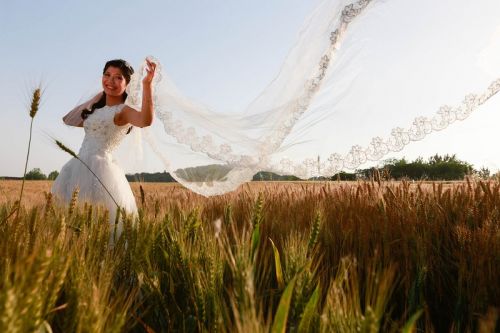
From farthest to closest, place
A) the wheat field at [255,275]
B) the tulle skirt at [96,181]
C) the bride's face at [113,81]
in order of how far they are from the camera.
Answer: the bride's face at [113,81]
the tulle skirt at [96,181]
the wheat field at [255,275]

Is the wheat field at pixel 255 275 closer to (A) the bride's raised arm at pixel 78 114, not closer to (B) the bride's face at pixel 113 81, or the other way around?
(B) the bride's face at pixel 113 81

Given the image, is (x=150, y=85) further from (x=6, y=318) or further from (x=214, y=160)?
(x=6, y=318)

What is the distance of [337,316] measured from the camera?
0.72 m

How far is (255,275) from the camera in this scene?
1.09 metres

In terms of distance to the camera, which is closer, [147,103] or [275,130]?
[275,130]

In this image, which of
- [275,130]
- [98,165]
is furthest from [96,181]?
[275,130]

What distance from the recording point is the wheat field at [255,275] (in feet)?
2.16

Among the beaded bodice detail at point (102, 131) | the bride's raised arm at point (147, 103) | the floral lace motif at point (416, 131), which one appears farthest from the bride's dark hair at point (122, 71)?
the floral lace motif at point (416, 131)

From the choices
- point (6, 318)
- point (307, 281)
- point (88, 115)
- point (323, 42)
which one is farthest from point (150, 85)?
point (6, 318)

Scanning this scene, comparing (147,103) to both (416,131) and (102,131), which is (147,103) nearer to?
(102,131)

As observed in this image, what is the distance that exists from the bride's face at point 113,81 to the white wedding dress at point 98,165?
200 mm

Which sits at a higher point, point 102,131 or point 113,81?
point 113,81

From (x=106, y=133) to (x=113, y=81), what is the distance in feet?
1.66

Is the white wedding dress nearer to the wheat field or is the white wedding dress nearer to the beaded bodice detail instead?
the beaded bodice detail
